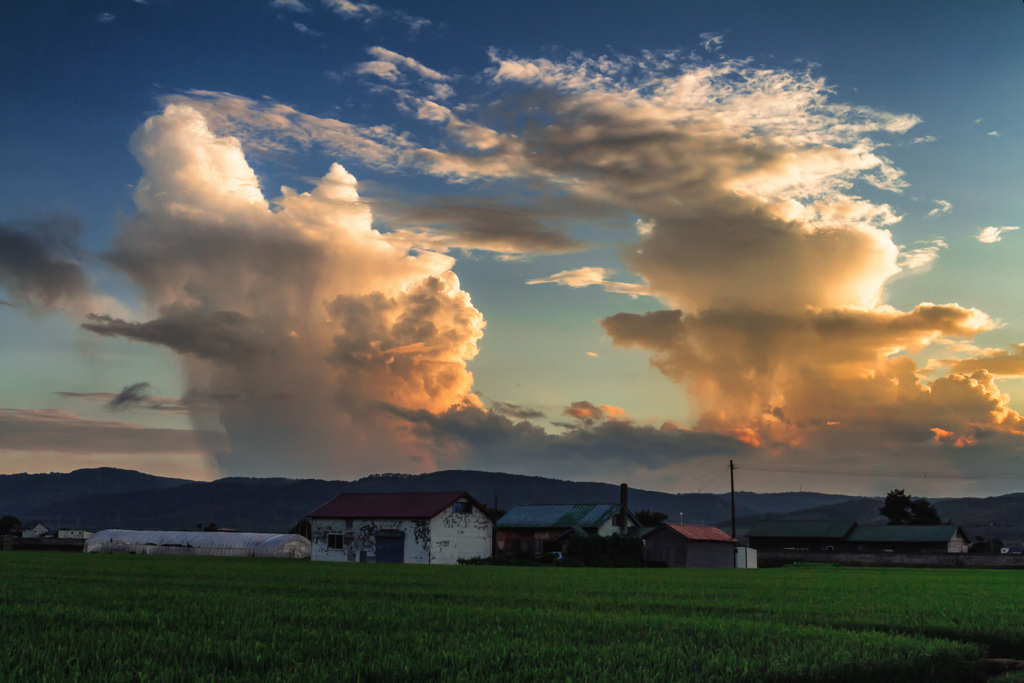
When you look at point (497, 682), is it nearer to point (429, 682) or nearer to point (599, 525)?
point (429, 682)

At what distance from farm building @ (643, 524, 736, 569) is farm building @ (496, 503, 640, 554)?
4068mm

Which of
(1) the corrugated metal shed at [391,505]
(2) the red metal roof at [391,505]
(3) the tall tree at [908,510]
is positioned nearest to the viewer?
(1) the corrugated metal shed at [391,505]

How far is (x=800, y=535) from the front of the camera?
4449 inches

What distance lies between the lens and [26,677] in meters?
7.82

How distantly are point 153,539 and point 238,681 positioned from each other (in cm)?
7974

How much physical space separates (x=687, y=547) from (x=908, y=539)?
46.4 m

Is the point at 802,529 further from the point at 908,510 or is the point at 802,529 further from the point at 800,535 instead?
the point at 908,510

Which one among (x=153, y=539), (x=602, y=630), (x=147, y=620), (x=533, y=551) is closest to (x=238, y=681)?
(x=147, y=620)

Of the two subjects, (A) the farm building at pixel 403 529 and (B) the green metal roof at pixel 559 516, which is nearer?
(A) the farm building at pixel 403 529

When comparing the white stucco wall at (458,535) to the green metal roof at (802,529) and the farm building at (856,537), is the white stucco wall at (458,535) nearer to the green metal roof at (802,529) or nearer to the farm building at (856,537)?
the farm building at (856,537)

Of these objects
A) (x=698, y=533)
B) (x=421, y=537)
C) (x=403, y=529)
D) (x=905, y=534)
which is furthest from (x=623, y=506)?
(x=905, y=534)

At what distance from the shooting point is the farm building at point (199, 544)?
75.4 meters

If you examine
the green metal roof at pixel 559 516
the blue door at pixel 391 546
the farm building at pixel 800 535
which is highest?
the green metal roof at pixel 559 516

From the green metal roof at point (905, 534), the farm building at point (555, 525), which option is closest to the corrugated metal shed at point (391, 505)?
the farm building at point (555, 525)
